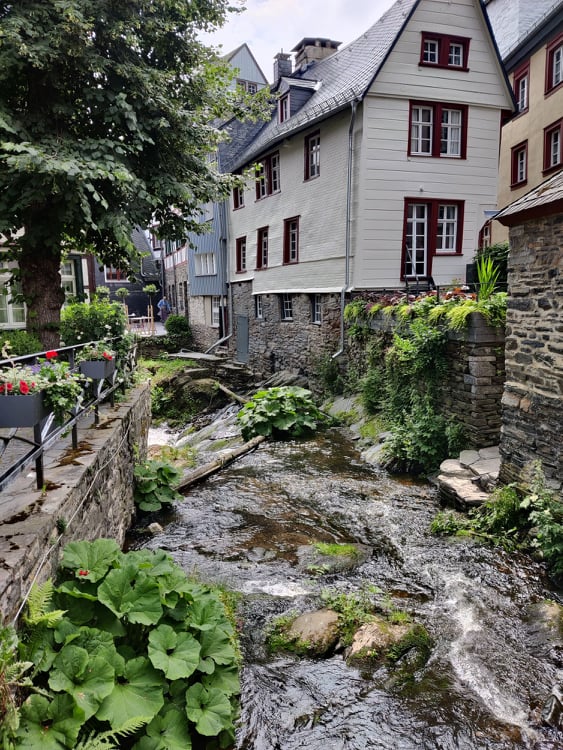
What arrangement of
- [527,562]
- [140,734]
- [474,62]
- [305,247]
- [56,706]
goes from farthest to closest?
[305,247]
[474,62]
[527,562]
[140,734]
[56,706]

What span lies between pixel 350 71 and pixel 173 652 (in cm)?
1776

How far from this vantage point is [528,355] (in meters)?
7.02

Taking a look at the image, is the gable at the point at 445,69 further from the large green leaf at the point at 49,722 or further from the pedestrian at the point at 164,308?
the pedestrian at the point at 164,308

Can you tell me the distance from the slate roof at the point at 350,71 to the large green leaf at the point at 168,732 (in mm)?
14440

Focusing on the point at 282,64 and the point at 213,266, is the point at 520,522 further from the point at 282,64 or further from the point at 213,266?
the point at 282,64

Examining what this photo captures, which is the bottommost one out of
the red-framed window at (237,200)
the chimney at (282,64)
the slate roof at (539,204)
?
the slate roof at (539,204)

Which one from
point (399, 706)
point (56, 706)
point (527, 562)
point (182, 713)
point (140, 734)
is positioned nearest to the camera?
point (56, 706)

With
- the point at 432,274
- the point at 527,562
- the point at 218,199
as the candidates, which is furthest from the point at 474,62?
the point at 527,562

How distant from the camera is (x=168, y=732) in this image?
329 centimetres

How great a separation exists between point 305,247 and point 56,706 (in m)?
15.9

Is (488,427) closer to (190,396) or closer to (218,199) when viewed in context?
(218,199)

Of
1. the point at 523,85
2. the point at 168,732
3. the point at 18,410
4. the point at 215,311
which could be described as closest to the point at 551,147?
Result: the point at 523,85

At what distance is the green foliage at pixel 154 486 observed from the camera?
7.87 metres

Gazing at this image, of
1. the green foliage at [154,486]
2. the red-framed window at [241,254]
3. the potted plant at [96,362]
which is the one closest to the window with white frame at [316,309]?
the red-framed window at [241,254]
